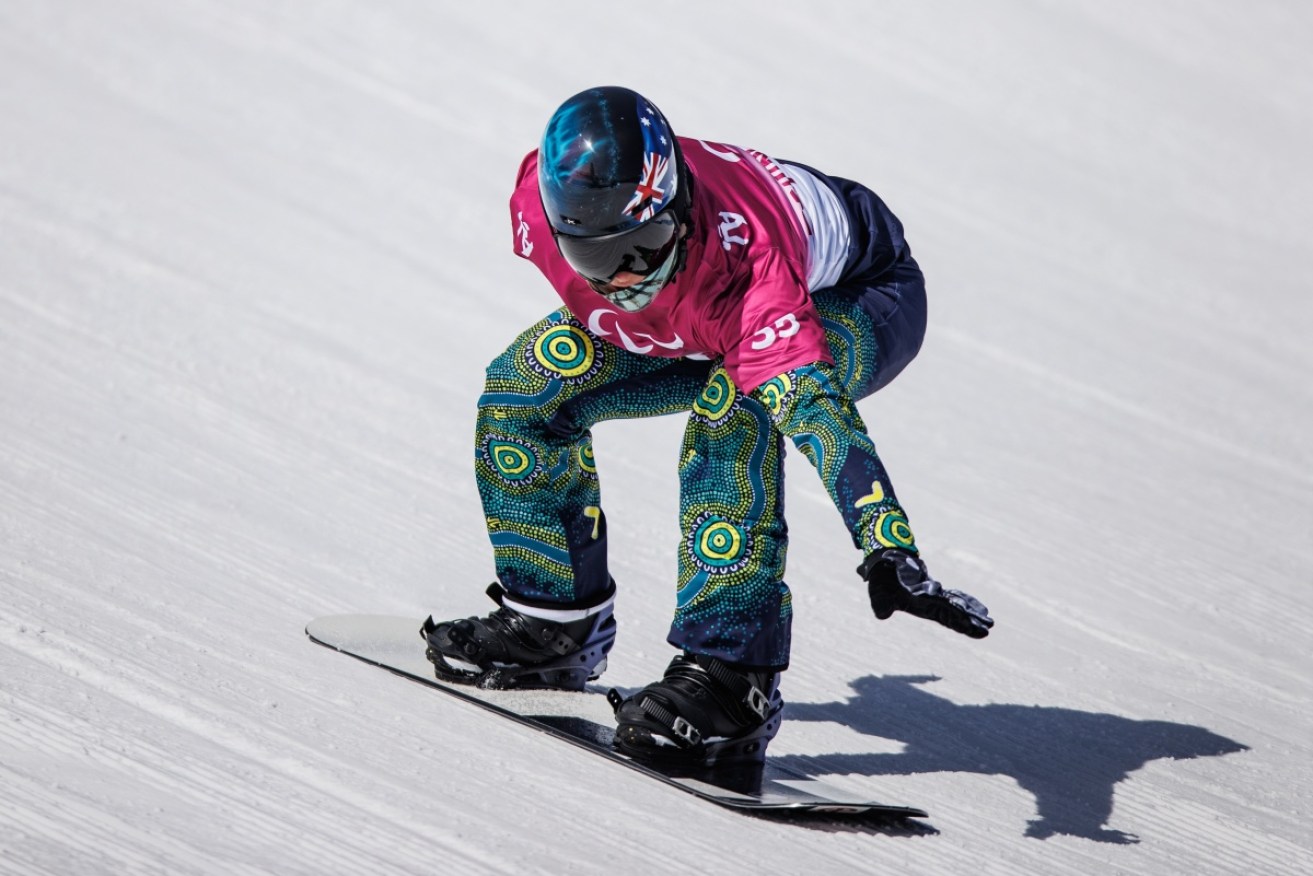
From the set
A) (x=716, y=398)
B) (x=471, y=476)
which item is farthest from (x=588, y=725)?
(x=471, y=476)

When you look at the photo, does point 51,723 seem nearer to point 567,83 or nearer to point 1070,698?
point 1070,698

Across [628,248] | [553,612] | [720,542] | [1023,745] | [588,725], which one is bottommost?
→ [588,725]

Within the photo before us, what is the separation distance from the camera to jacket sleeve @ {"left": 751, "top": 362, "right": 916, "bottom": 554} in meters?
2.78

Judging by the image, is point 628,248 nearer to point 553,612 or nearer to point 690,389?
point 690,389

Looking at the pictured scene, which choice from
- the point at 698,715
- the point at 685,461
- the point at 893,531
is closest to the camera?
the point at 893,531

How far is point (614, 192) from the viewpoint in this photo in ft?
10.2

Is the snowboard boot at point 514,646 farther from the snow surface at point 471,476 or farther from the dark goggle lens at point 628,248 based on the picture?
the dark goggle lens at point 628,248

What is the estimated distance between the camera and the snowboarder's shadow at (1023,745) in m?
3.69

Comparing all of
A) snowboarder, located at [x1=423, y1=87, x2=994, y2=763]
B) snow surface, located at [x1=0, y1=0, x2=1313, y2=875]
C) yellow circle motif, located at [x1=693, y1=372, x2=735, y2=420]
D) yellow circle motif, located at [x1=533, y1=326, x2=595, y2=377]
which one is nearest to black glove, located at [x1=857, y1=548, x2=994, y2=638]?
snowboarder, located at [x1=423, y1=87, x2=994, y2=763]

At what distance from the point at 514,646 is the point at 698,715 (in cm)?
62

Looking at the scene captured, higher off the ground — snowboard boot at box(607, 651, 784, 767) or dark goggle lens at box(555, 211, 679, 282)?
dark goggle lens at box(555, 211, 679, 282)

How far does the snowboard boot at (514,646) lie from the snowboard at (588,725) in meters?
0.05

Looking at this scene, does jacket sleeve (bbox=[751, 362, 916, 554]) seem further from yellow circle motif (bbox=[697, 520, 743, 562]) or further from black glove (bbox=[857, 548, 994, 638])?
yellow circle motif (bbox=[697, 520, 743, 562])

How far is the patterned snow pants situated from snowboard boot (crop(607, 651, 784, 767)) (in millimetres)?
59
